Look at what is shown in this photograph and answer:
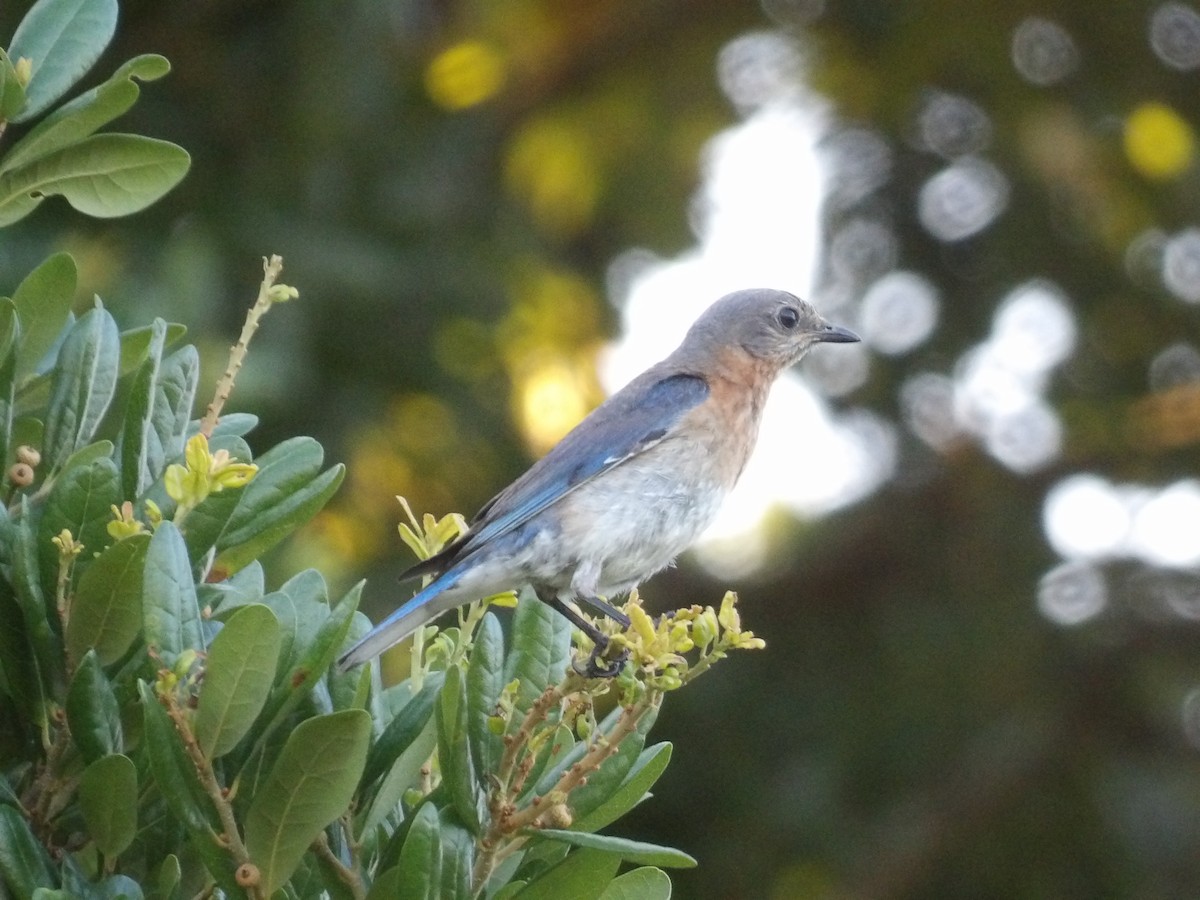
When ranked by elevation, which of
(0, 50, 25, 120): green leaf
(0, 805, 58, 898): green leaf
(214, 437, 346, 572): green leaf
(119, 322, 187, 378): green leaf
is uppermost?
(0, 50, 25, 120): green leaf

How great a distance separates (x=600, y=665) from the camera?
9.59 feet

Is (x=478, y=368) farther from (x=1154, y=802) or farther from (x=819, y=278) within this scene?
(x=1154, y=802)

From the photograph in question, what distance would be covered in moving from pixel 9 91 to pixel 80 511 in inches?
27.2

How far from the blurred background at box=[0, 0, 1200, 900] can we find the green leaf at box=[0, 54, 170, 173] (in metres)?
3.89

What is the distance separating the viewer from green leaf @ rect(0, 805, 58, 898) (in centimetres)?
205

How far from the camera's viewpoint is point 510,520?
444cm

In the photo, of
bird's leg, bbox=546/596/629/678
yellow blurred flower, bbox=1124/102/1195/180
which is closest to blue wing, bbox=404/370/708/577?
bird's leg, bbox=546/596/629/678

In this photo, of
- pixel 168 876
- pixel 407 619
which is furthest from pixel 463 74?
pixel 168 876

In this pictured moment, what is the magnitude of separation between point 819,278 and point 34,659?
19.0ft

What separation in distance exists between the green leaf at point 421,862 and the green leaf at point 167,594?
38cm

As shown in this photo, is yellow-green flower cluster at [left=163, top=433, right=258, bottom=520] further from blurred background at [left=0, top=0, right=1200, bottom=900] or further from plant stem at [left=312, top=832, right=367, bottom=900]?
blurred background at [left=0, top=0, right=1200, bottom=900]

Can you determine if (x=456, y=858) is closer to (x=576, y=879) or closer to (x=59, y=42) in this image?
(x=576, y=879)

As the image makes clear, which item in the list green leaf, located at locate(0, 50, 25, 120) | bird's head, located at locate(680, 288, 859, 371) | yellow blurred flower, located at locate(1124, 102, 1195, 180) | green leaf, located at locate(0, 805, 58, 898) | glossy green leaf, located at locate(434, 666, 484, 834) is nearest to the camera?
green leaf, located at locate(0, 805, 58, 898)

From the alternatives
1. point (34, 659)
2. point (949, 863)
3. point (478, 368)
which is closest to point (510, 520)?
point (34, 659)
